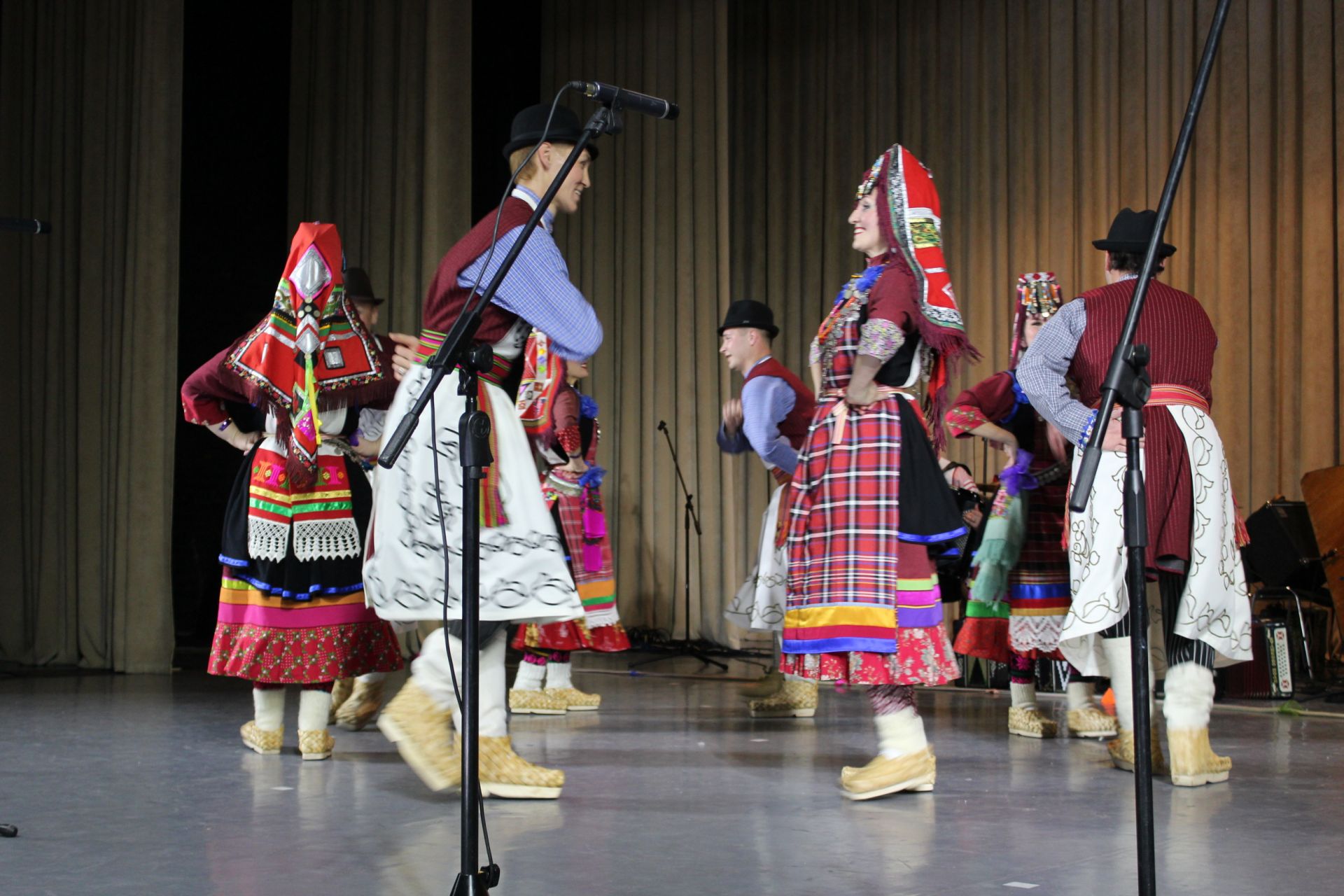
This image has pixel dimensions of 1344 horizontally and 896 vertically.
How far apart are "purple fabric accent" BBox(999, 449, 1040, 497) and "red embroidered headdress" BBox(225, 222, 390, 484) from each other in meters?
2.03

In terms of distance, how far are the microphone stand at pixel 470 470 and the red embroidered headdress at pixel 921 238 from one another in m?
1.21

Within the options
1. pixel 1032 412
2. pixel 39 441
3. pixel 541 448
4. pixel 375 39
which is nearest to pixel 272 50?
pixel 375 39

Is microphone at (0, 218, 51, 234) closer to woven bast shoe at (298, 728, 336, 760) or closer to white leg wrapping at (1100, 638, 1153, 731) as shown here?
woven bast shoe at (298, 728, 336, 760)

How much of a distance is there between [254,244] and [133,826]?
6312mm

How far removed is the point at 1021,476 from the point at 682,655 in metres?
4.13

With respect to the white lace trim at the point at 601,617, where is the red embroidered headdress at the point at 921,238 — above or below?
above

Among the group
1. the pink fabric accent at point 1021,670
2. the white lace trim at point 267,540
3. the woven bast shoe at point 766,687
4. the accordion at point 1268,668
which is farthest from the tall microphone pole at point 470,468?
the accordion at point 1268,668

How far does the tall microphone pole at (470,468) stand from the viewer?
2.01m

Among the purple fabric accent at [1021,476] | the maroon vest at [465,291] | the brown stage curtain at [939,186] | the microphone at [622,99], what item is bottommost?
the purple fabric accent at [1021,476]

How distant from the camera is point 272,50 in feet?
29.2

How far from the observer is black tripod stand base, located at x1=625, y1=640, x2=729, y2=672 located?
7.32m

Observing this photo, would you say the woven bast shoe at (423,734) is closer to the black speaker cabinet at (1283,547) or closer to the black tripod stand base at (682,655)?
the black tripod stand base at (682,655)

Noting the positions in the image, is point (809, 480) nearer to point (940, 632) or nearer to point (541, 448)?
point (940, 632)

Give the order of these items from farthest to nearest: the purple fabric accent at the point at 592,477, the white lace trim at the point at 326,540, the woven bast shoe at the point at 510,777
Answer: the purple fabric accent at the point at 592,477
the white lace trim at the point at 326,540
the woven bast shoe at the point at 510,777
